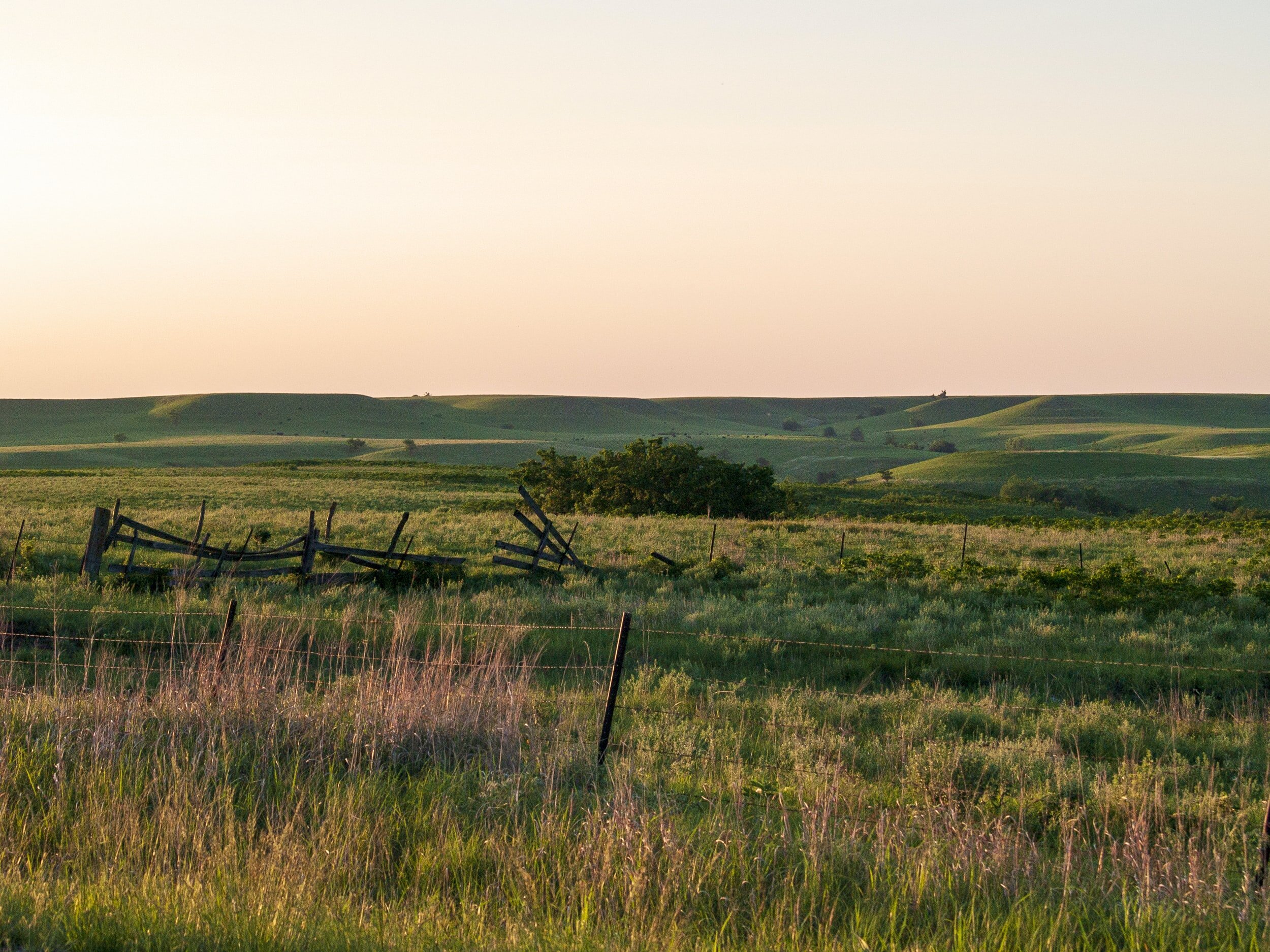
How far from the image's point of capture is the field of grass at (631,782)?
178 inches

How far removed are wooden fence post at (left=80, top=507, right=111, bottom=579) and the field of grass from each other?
769 millimetres

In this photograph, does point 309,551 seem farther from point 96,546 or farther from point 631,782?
point 631,782

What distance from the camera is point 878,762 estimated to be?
7793 millimetres

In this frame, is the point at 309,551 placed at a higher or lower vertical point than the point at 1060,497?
higher

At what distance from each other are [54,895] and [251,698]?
287 centimetres

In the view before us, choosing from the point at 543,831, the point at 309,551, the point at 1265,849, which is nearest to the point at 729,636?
the point at 543,831

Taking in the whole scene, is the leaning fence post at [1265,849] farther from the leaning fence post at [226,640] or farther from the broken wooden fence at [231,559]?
the broken wooden fence at [231,559]

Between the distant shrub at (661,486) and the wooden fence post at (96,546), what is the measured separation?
78.1 feet

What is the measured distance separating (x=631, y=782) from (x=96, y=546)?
42.2 feet

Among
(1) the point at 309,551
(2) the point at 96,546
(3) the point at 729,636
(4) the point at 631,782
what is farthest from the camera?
(1) the point at 309,551

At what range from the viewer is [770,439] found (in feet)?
481

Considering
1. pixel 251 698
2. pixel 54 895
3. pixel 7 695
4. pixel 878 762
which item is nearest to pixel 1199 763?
pixel 878 762

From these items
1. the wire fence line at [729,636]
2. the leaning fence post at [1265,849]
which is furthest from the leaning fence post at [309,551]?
the leaning fence post at [1265,849]

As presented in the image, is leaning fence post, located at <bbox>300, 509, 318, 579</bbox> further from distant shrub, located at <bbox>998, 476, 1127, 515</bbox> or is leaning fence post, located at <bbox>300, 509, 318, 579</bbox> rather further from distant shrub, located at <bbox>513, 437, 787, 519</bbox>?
distant shrub, located at <bbox>998, 476, 1127, 515</bbox>
